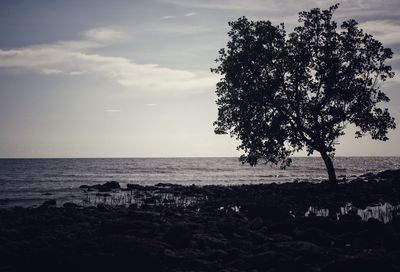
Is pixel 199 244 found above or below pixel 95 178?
above

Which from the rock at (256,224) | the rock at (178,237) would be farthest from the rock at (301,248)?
the rock at (256,224)

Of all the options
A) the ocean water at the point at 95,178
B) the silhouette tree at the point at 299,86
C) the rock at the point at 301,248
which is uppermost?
the silhouette tree at the point at 299,86

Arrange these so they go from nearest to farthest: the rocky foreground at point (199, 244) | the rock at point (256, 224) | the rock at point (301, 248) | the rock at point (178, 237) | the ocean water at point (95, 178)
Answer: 1. the rocky foreground at point (199, 244)
2. the rock at point (301, 248)
3. the rock at point (178, 237)
4. the rock at point (256, 224)
5. the ocean water at point (95, 178)

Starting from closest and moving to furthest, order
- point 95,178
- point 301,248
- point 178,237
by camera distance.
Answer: point 301,248 → point 178,237 → point 95,178

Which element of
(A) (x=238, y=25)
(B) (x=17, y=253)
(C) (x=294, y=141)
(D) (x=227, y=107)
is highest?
(A) (x=238, y=25)

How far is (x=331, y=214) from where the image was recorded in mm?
20859

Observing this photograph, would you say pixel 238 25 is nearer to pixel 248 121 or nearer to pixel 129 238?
pixel 248 121

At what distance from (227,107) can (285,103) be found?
4.94m

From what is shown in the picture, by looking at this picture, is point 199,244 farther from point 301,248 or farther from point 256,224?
point 256,224

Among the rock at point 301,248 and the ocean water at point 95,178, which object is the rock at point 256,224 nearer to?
the rock at point 301,248

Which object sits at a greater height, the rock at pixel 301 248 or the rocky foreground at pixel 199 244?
the rock at pixel 301 248

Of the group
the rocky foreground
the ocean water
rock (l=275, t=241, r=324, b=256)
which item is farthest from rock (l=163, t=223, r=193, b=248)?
the ocean water

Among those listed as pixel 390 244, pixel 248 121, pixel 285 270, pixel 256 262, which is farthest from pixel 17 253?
pixel 248 121

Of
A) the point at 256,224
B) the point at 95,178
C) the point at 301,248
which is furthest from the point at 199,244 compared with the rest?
the point at 95,178
